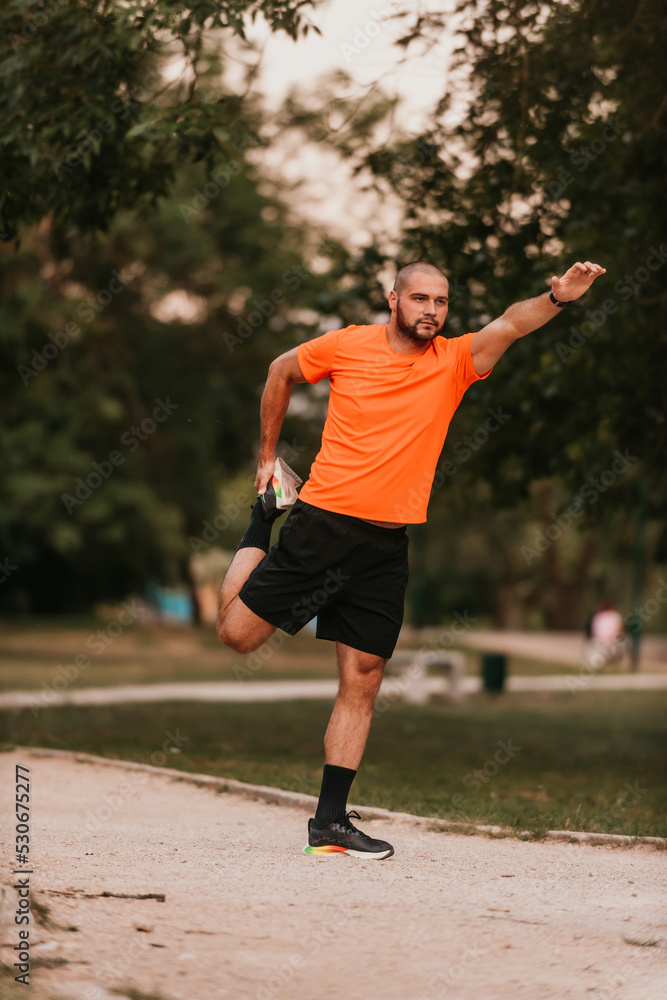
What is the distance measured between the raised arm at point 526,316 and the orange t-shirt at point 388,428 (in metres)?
0.06

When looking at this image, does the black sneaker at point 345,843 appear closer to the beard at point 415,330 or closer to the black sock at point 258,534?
the black sock at point 258,534

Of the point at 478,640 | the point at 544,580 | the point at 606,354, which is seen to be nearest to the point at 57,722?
the point at 606,354

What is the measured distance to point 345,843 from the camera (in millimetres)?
4969

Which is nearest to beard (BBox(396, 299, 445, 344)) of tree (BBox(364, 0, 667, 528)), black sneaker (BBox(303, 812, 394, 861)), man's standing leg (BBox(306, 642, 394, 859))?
man's standing leg (BBox(306, 642, 394, 859))

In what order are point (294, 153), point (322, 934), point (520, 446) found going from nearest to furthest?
point (322, 934)
point (520, 446)
point (294, 153)

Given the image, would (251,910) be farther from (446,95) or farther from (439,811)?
(446,95)

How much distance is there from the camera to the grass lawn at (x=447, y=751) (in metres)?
7.02

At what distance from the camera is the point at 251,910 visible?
402 centimetres

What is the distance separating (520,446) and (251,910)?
29.7 ft

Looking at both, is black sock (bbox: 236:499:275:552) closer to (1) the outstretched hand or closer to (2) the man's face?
(2) the man's face

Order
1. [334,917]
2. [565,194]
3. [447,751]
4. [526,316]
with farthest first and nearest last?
1. [447,751]
2. [565,194]
3. [526,316]
4. [334,917]

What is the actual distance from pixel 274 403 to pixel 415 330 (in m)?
0.73

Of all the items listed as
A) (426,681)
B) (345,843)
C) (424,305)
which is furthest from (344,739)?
(426,681)

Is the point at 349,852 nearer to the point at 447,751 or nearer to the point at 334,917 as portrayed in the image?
the point at 334,917
